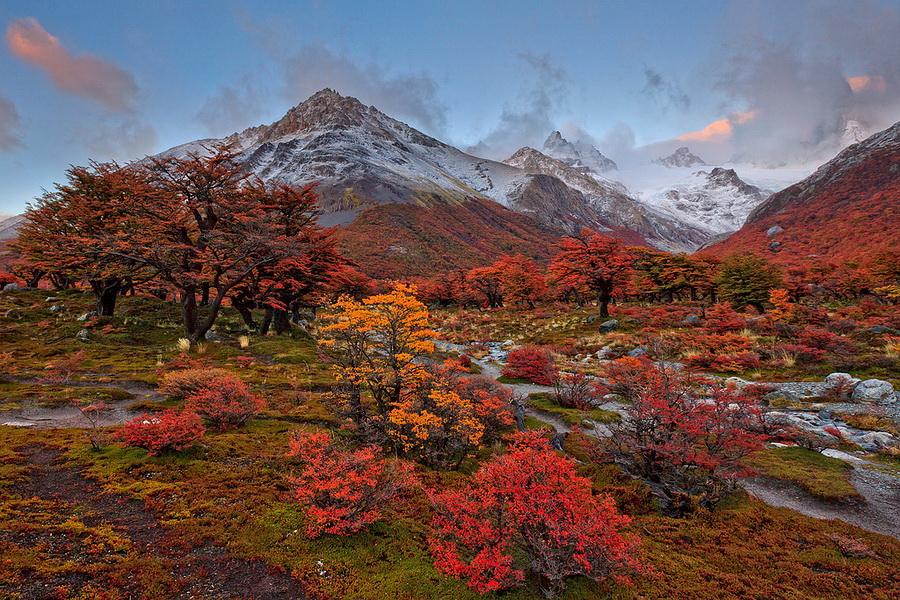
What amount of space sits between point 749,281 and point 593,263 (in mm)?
15903

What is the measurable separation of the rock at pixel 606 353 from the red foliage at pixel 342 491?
69.2ft

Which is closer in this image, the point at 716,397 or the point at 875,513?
the point at 875,513

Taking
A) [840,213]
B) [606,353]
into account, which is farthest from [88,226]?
[840,213]

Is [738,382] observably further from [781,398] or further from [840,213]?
[840,213]

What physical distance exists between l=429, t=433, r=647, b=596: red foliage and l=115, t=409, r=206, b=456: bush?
624 centimetres

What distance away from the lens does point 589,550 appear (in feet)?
17.1

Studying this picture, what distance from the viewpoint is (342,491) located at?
6008 millimetres

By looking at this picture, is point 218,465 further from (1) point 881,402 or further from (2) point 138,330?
(1) point 881,402

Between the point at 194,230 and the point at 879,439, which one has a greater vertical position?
the point at 194,230

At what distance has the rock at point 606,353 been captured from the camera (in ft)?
80.0

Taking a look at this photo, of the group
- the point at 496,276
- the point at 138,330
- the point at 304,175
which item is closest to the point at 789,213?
the point at 496,276

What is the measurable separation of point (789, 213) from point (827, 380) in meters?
105

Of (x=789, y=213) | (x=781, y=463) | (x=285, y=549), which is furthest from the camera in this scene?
(x=789, y=213)

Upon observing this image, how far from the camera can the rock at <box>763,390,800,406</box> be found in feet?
46.7
